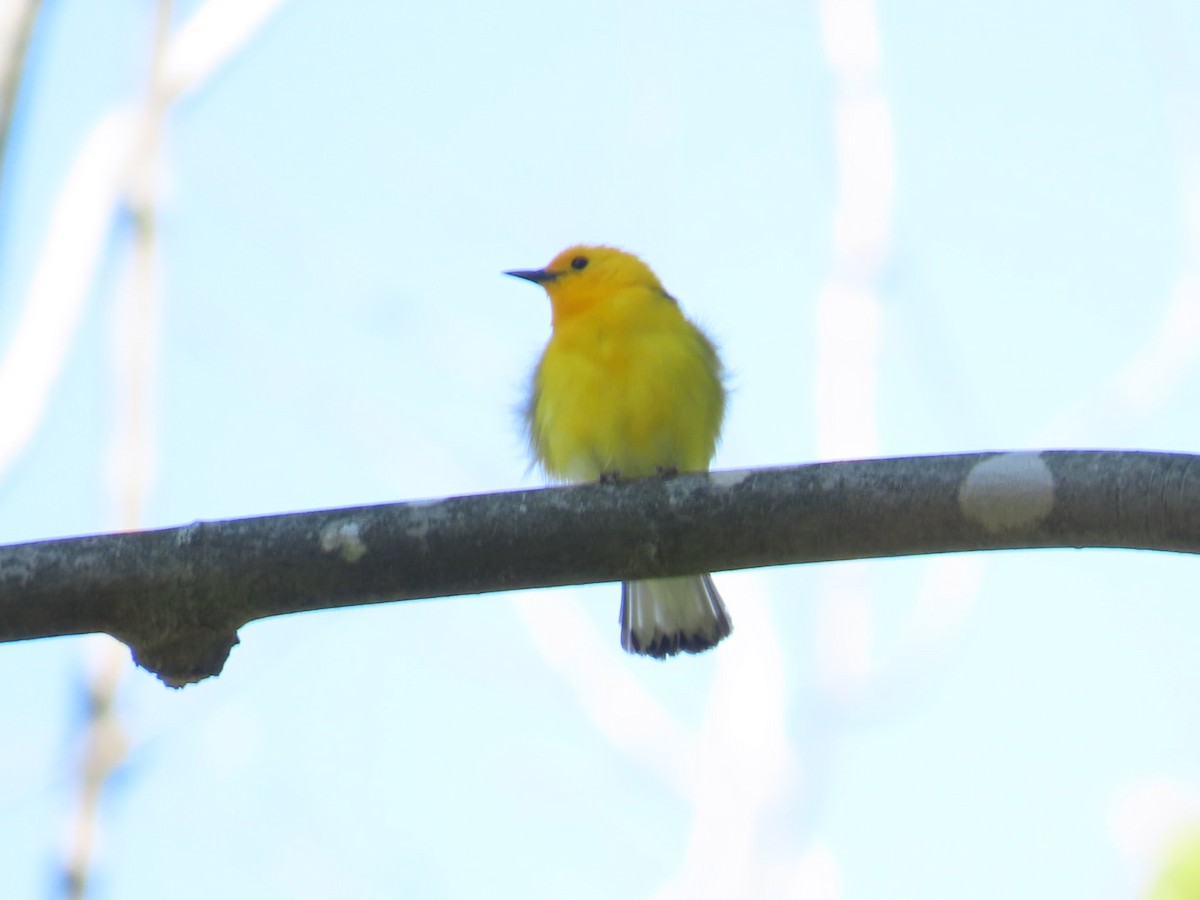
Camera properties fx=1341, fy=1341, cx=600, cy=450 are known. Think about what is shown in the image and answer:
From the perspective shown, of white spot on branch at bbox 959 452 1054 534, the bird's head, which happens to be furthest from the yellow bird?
white spot on branch at bbox 959 452 1054 534

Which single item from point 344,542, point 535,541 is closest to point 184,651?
point 344,542

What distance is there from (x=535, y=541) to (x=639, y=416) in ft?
6.54

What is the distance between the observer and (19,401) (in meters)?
5.40

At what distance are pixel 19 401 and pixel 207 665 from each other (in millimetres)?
2818

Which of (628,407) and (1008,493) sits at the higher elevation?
(628,407)

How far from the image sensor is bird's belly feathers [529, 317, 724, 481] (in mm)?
4988

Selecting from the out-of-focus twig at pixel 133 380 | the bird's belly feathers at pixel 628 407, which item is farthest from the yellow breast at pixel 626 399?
the out-of-focus twig at pixel 133 380

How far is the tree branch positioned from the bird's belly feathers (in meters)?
1.90

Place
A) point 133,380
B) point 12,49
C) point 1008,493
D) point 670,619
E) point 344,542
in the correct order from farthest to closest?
point 133,380
point 670,619
point 12,49
point 344,542
point 1008,493

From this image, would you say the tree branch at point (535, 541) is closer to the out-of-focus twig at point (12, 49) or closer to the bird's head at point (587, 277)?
the out-of-focus twig at point (12, 49)

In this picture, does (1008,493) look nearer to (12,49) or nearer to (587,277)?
(12,49)

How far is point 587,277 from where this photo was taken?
6.18m

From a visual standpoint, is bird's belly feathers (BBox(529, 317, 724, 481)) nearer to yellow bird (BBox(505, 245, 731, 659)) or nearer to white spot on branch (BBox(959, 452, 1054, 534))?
yellow bird (BBox(505, 245, 731, 659))

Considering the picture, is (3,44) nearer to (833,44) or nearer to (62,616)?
(62,616)
